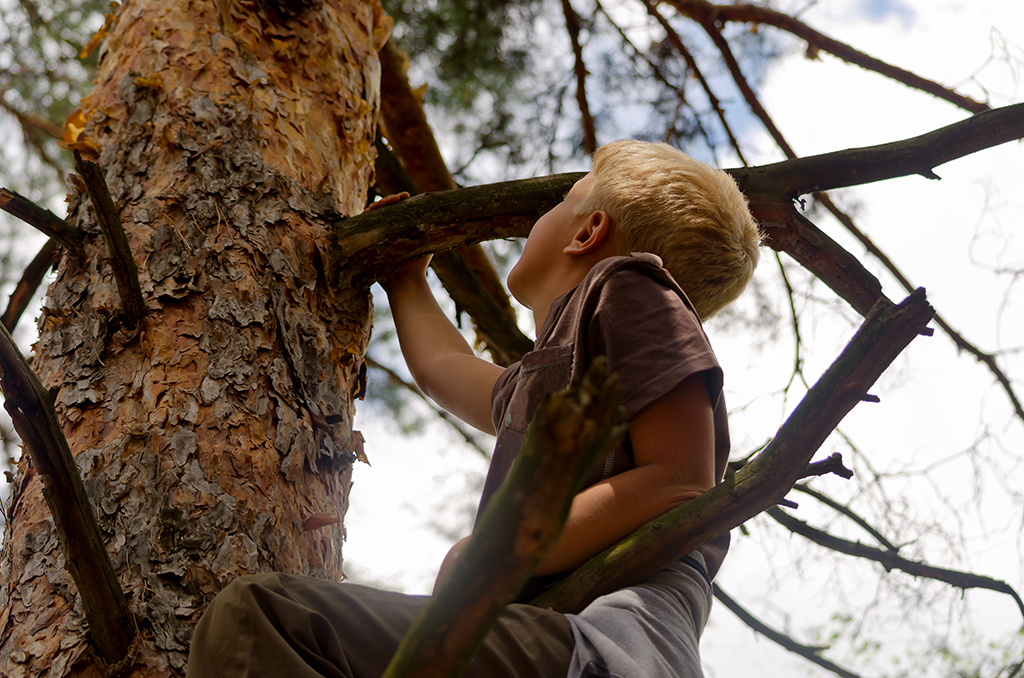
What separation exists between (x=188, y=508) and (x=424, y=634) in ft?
2.48

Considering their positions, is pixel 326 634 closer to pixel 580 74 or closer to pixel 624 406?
pixel 624 406

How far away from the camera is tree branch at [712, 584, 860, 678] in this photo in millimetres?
1687

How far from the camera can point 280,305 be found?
50.2 inches

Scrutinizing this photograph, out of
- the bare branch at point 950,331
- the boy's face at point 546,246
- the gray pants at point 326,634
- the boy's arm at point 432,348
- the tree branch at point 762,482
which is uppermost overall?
the bare branch at point 950,331

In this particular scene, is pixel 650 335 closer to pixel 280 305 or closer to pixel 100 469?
pixel 280 305

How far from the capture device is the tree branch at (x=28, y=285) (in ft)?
4.93

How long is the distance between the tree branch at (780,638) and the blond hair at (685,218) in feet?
2.87

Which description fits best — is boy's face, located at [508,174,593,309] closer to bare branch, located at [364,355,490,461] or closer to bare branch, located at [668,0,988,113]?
bare branch, located at [668,0,988,113]

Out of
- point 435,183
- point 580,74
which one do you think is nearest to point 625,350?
point 435,183

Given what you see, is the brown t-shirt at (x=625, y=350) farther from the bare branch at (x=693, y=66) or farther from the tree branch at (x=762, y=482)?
the bare branch at (x=693, y=66)

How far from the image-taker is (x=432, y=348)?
5.32 ft

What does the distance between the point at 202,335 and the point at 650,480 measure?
2.55 feet

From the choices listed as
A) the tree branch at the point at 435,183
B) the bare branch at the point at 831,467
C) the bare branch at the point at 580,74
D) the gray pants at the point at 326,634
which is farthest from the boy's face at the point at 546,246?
the bare branch at the point at 580,74

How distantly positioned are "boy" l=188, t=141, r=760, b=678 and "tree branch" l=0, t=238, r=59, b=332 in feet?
2.40
